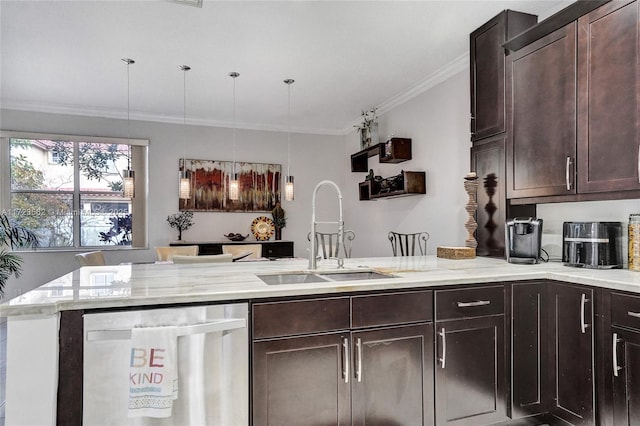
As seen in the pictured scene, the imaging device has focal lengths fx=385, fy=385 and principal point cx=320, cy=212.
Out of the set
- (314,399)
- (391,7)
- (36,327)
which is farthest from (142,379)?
(391,7)

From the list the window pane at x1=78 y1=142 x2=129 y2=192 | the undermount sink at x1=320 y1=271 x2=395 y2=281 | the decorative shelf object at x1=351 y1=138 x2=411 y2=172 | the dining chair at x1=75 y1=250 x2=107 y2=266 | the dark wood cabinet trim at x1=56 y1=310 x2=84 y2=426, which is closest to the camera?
the dark wood cabinet trim at x1=56 y1=310 x2=84 y2=426

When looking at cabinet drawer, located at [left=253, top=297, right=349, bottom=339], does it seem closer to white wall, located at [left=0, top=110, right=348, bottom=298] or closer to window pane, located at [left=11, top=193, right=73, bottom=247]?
white wall, located at [left=0, top=110, right=348, bottom=298]

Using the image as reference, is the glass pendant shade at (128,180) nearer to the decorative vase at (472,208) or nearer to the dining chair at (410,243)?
the dining chair at (410,243)

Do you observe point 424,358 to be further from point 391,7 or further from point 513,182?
point 391,7

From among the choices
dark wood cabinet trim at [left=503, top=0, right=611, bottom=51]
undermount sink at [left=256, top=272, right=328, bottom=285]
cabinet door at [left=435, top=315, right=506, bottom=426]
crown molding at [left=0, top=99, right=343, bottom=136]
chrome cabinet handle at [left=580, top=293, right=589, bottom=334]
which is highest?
crown molding at [left=0, top=99, right=343, bottom=136]

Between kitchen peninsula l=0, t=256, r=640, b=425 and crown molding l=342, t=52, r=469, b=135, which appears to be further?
crown molding l=342, t=52, r=469, b=135

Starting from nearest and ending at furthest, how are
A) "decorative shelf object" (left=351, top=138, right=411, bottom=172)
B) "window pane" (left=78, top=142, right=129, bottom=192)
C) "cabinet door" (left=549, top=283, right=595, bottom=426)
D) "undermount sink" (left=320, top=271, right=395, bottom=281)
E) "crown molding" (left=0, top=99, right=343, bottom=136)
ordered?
1. "cabinet door" (left=549, top=283, right=595, bottom=426)
2. "undermount sink" (left=320, top=271, right=395, bottom=281)
3. "decorative shelf object" (left=351, top=138, right=411, bottom=172)
4. "crown molding" (left=0, top=99, right=343, bottom=136)
5. "window pane" (left=78, top=142, right=129, bottom=192)

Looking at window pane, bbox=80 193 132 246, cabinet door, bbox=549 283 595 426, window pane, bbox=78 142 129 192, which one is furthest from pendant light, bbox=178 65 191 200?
cabinet door, bbox=549 283 595 426

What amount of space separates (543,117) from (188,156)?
15.4 feet

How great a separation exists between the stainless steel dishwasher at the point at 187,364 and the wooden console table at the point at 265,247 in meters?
3.95

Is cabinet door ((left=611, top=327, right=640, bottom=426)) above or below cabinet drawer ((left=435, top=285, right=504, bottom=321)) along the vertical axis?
below

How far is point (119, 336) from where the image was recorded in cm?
143

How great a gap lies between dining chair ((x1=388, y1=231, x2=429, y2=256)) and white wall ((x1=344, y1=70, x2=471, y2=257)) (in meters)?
0.08

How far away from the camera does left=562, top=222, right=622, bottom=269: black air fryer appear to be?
212cm
